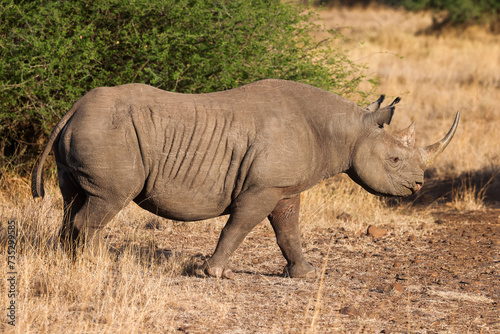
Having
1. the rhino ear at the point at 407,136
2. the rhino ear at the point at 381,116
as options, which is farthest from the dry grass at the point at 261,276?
the rhino ear at the point at 381,116

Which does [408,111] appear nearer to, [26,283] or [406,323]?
[406,323]

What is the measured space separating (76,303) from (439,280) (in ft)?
11.5

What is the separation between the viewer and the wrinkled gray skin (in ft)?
18.7

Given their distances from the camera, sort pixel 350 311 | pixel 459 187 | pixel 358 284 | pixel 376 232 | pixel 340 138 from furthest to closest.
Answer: pixel 459 187
pixel 376 232
pixel 358 284
pixel 340 138
pixel 350 311

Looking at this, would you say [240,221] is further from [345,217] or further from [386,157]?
[345,217]

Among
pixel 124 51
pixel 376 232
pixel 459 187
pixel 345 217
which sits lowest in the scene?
pixel 459 187

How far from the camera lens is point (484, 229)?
9.02 m

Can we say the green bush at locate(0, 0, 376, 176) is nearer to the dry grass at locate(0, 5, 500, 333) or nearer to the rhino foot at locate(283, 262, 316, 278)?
the dry grass at locate(0, 5, 500, 333)

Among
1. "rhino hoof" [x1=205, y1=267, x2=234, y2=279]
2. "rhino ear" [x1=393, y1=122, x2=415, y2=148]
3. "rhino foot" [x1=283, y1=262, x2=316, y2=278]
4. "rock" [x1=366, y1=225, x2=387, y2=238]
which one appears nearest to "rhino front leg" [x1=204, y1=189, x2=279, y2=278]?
"rhino hoof" [x1=205, y1=267, x2=234, y2=279]

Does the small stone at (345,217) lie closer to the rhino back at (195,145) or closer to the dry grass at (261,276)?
the dry grass at (261,276)

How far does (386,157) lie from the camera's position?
6426 mm

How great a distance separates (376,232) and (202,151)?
3.38 m

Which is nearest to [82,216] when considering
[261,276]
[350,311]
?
[261,276]

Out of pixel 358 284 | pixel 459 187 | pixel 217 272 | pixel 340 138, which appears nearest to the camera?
pixel 217 272
